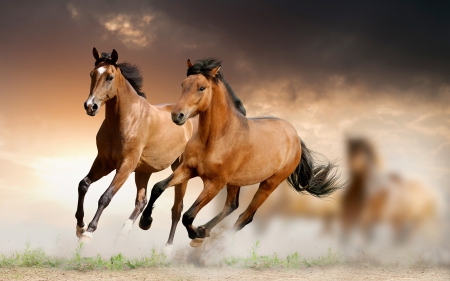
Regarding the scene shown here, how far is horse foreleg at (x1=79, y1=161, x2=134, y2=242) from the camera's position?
775cm

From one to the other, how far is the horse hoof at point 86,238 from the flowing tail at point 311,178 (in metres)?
3.06

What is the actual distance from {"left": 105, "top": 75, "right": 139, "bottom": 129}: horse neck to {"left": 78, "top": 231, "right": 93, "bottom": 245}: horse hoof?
5.27ft

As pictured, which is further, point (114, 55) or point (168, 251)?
point (168, 251)

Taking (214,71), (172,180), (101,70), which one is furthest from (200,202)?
(101,70)

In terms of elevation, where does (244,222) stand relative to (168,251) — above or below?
above

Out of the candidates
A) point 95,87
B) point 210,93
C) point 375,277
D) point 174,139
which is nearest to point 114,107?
point 95,87

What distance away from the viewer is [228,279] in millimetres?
7344

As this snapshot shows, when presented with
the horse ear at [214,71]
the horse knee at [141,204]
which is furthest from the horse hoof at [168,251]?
the horse ear at [214,71]

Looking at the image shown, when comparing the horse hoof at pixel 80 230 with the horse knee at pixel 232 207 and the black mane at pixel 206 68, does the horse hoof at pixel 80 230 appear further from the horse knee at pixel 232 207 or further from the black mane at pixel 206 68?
the black mane at pixel 206 68

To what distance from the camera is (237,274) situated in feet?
25.2

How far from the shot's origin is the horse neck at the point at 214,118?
272 inches

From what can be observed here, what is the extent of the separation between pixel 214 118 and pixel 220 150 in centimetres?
40

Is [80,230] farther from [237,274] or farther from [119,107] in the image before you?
[237,274]

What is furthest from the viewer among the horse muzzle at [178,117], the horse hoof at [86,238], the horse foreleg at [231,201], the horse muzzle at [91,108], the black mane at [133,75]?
the black mane at [133,75]
